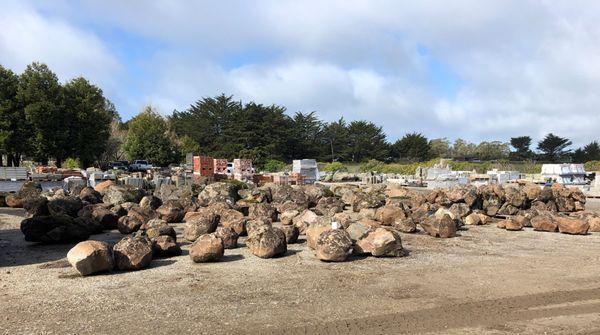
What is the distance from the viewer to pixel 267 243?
33.7 ft

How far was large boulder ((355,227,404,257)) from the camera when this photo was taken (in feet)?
33.8

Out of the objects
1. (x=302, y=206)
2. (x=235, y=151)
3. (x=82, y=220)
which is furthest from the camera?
(x=235, y=151)

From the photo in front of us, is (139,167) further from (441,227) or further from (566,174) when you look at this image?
(441,227)

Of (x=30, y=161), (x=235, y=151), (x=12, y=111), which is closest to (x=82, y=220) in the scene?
(x=12, y=111)

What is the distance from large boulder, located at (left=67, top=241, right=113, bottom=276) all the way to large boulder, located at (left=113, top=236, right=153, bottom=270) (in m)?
0.30

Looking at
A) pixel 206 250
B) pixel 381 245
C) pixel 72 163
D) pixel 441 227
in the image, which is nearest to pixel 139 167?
pixel 72 163

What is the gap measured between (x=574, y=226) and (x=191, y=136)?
69586 millimetres

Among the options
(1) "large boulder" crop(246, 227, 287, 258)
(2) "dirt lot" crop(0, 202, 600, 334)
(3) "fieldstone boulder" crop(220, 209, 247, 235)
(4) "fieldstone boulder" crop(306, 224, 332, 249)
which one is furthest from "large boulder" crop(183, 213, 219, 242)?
(4) "fieldstone boulder" crop(306, 224, 332, 249)

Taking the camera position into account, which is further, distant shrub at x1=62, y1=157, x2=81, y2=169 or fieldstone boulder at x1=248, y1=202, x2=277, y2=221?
distant shrub at x1=62, y1=157, x2=81, y2=169

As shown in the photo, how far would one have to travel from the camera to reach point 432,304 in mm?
7113

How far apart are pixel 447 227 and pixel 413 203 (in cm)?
651

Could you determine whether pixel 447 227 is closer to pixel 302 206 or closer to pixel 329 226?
pixel 329 226

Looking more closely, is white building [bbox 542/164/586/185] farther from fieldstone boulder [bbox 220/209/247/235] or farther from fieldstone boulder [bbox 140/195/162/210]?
fieldstone boulder [bbox 140/195/162/210]

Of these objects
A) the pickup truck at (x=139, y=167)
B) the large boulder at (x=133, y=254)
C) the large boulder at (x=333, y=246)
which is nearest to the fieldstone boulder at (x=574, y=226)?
the large boulder at (x=333, y=246)
